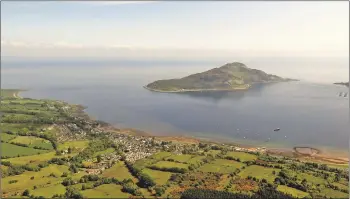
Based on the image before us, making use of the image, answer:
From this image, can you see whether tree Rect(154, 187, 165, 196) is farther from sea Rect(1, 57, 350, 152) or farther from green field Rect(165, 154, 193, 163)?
sea Rect(1, 57, 350, 152)

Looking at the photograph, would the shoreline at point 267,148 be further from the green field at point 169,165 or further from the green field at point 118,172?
the green field at point 118,172

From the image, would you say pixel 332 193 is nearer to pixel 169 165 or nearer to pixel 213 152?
pixel 213 152

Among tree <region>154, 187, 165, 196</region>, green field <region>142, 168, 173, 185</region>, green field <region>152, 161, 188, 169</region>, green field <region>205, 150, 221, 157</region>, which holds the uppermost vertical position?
green field <region>205, 150, 221, 157</region>

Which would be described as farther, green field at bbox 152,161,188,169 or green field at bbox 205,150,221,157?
green field at bbox 205,150,221,157

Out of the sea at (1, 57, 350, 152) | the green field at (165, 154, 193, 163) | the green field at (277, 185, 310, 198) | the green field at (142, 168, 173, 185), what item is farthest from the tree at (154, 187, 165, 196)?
the sea at (1, 57, 350, 152)

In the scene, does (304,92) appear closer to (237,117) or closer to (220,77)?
(220,77)

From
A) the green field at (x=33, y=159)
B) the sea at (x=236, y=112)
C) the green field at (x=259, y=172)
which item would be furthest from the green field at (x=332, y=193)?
the green field at (x=33, y=159)

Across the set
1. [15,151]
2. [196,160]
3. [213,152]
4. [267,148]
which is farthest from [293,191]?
[15,151]
